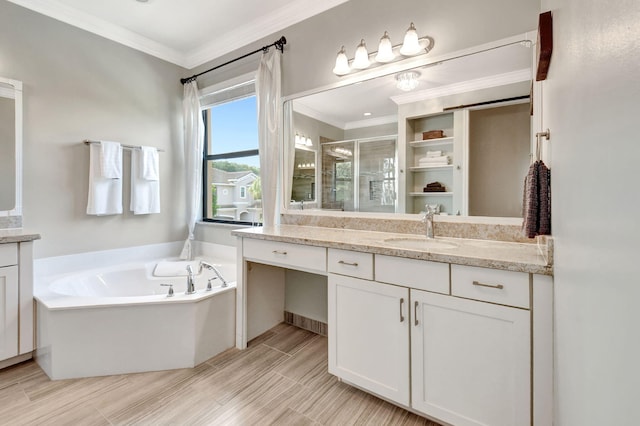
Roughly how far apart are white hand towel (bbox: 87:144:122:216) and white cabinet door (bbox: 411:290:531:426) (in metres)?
2.71

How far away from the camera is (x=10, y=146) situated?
224 cm

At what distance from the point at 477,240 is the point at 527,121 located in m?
0.69

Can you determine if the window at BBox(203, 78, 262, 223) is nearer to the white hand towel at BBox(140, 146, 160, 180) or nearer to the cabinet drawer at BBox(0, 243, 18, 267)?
the white hand towel at BBox(140, 146, 160, 180)

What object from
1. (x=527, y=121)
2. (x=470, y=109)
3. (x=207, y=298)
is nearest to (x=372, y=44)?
(x=470, y=109)

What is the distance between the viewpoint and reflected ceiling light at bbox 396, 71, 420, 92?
6.30 feet

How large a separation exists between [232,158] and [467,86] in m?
2.34

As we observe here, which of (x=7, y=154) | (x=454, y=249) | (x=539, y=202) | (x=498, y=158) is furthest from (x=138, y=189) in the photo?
(x=539, y=202)

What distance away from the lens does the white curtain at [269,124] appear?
8.34ft

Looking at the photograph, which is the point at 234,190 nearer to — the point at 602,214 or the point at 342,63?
the point at 342,63

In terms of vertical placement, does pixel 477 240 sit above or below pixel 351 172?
below

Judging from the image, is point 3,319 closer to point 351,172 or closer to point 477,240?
point 351,172

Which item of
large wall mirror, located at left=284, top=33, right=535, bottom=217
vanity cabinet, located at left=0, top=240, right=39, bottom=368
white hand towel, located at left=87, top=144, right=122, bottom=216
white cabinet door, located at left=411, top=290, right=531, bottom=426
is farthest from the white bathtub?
white cabinet door, located at left=411, top=290, right=531, bottom=426

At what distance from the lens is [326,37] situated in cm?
231

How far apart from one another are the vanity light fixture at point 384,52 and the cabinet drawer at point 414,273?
1.31 meters
